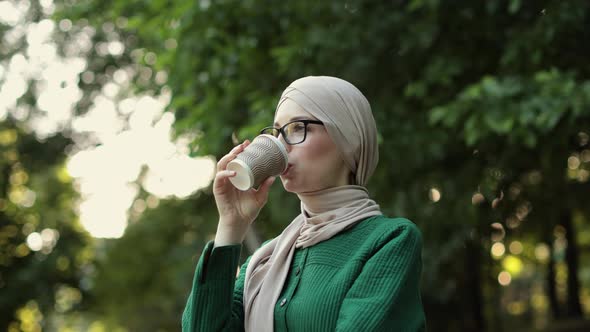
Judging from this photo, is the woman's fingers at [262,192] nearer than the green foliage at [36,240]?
Yes

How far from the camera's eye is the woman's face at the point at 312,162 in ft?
6.86

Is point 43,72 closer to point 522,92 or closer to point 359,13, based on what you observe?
point 359,13

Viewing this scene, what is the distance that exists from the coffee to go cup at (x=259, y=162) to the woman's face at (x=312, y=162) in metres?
0.06

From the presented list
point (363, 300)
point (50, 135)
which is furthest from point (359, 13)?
point (50, 135)

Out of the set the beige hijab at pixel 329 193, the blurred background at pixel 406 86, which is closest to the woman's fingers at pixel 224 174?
the beige hijab at pixel 329 193

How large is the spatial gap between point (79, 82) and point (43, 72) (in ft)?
3.97

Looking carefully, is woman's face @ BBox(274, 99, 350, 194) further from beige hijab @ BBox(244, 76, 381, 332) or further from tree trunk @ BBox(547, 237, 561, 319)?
tree trunk @ BBox(547, 237, 561, 319)

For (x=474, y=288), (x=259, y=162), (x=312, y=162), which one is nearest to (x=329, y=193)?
(x=312, y=162)

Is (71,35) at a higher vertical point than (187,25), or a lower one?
higher

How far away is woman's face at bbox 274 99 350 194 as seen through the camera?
209cm

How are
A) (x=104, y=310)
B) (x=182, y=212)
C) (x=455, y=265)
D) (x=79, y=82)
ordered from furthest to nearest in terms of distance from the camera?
(x=104, y=310)
(x=182, y=212)
(x=79, y=82)
(x=455, y=265)

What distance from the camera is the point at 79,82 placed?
9.52 metres

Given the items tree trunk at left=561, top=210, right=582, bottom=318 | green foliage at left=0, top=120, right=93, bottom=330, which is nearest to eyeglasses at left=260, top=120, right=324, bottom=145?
green foliage at left=0, top=120, right=93, bottom=330

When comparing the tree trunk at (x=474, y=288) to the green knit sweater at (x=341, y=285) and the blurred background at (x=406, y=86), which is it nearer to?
the blurred background at (x=406, y=86)
